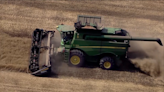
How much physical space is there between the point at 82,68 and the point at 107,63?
1674 millimetres

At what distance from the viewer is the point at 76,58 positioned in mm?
14203

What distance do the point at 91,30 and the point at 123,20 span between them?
7.43 meters

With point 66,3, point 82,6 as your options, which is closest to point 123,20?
point 82,6

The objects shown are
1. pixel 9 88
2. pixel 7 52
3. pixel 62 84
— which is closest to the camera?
pixel 9 88

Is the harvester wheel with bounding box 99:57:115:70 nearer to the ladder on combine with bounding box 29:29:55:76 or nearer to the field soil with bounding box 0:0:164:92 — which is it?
the field soil with bounding box 0:0:164:92

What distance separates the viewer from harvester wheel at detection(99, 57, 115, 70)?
14.2m

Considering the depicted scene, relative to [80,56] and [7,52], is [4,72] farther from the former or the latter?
[80,56]

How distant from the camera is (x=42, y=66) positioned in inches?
511

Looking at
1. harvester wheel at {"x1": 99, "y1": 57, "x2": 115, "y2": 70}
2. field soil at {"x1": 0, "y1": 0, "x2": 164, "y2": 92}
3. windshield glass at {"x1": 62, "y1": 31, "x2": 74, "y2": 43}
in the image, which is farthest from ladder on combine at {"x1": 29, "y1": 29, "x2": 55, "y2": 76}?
harvester wheel at {"x1": 99, "y1": 57, "x2": 115, "y2": 70}

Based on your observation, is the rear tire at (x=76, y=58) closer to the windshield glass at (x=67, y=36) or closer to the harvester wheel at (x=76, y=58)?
the harvester wheel at (x=76, y=58)

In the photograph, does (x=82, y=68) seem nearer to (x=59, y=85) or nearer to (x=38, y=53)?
(x=59, y=85)

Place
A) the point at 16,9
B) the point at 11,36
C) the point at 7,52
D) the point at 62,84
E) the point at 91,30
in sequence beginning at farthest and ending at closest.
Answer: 1. the point at 16,9
2. the point at 11,36
3. the point at 7,52
4. the point at 91,30
5. the point at 62,84

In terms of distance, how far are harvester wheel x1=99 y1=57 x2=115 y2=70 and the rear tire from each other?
1256 millimetres

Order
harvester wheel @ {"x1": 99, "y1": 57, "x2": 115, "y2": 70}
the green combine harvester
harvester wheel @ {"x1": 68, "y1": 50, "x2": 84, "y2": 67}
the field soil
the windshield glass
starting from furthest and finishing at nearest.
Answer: the windshield glass, harvester wheel @ {"x1": 99, "y1": 57, "x2": 115, "y2": 70}, harvester wheel @ {"x1": 68, "y1": 50, "x2": 84, "y2": 67}, the green combine harvester, the field soil
